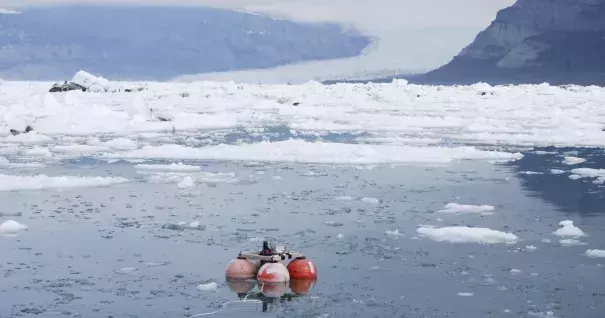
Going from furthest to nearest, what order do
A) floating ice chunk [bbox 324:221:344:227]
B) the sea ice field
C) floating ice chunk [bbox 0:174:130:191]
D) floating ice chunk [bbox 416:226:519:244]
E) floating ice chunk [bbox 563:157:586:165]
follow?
floating ice chunk [bbox 563:157:586:165], floating ice chunk [bbox 0:174:130:191], floating ice chunk [bbox 324:221:344:227], floating ice chunk [bbox 416:226:519:244], the sea ice field

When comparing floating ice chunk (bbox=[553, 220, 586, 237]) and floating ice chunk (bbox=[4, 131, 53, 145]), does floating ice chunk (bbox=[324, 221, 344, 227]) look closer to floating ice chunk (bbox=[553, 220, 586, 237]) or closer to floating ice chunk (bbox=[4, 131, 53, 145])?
floating ice chunk (bbox=[553, 220, 586, 237])

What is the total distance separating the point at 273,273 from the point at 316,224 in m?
3.41

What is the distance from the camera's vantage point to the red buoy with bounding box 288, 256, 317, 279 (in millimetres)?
10203

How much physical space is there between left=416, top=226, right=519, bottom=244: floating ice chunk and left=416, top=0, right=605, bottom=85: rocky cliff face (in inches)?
5646

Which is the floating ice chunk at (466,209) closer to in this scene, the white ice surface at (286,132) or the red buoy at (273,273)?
the red buoy at (273,273)

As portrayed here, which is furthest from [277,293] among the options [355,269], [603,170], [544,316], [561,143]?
[561,143]

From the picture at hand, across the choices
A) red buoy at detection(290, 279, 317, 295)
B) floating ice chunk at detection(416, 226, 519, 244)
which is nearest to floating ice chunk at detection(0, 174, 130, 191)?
floating ice chunk at detection(416, 226, 519, 244)

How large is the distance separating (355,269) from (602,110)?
1525 inches

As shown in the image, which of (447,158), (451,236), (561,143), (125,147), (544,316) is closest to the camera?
(544,316)

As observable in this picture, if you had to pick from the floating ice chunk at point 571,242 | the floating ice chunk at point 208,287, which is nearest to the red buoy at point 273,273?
the floating ice chunk at point 208,287

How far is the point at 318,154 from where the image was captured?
74.9 ft

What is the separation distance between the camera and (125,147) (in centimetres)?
2548

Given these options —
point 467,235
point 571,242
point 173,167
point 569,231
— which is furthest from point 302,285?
point 173,167

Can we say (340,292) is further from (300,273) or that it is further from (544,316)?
(544,316)
